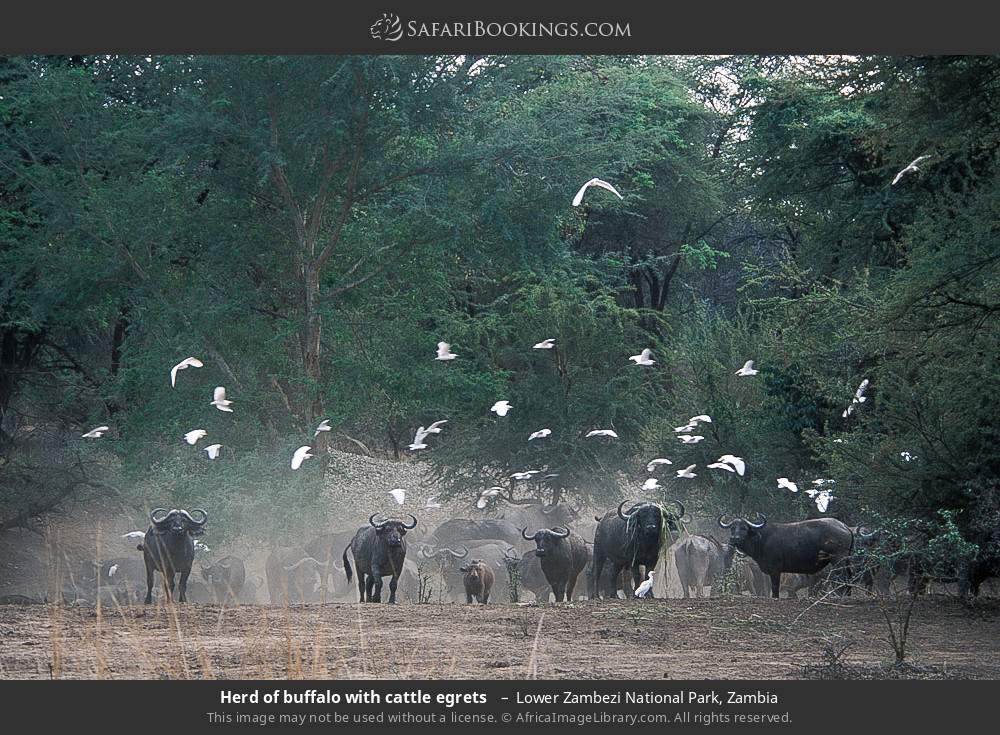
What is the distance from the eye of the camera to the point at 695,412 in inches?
997

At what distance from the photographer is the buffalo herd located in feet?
56.5

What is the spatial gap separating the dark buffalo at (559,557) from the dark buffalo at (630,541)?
35cm

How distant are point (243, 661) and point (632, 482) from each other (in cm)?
2090

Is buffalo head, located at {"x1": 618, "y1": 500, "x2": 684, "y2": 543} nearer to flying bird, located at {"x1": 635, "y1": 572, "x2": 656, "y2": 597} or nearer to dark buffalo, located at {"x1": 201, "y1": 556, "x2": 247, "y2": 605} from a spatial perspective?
flying bird, located at {"x1": 635, "y1": 572, "x2": 656, "y2": 597}

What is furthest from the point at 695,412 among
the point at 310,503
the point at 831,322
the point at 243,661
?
the point at 243,661

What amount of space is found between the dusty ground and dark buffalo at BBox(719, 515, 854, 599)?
8.37 feet

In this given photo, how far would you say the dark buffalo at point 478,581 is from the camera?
1880 centimetres

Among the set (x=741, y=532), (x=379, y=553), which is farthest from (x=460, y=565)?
(x=741, y=532)

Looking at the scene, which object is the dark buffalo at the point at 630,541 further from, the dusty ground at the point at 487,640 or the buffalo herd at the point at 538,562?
the dusty ground at the point at 487,640

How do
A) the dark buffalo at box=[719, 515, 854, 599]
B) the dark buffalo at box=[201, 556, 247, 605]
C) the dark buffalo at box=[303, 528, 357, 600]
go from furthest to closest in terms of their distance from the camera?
the dark buffalo at box=[303, 528, 357, 600] < the dark buffalo at box=[201, 556, 247, 605] < the dark buffalo at box=[719, 515, 854, 599]

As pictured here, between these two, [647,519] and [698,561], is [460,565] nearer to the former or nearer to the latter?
[698,561]

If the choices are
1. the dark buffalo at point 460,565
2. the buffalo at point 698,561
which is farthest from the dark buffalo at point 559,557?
the buffalo at point 698,561

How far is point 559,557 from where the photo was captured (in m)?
18.8

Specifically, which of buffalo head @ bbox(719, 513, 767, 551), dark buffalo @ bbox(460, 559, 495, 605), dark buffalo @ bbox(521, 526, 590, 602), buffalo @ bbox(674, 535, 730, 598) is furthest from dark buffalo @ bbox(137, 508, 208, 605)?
buffalo @ bbox(674, 535, 730, 598)
